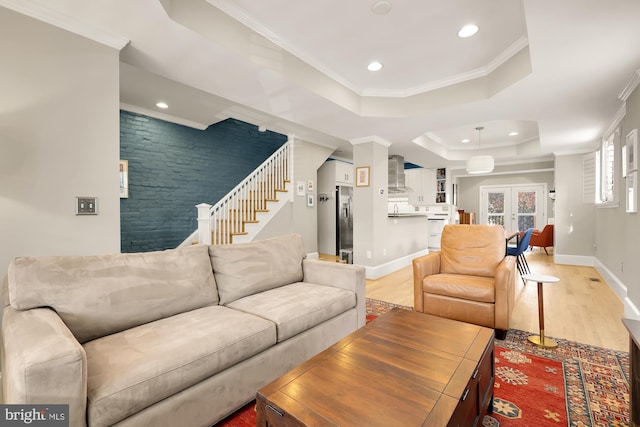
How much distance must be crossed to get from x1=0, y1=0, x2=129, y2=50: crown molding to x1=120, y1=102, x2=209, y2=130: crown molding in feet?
7.86

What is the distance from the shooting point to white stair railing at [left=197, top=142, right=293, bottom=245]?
15.0 ft

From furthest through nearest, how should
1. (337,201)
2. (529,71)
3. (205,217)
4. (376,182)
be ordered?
(337,201), (376,182), (205,217), (529,71)

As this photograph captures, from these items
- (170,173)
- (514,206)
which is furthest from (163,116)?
(514,206)

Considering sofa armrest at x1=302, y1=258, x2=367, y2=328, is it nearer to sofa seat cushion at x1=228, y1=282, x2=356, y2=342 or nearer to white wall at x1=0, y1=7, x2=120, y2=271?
sofa seat cushion at x1=228, y1=282, x2=356, y2=342

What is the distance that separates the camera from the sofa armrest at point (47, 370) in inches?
37.9

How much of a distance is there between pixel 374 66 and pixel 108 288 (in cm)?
315

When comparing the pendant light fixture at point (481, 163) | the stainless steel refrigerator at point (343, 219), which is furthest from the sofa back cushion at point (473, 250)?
the stainless steel refrigerator at point (343, 219)

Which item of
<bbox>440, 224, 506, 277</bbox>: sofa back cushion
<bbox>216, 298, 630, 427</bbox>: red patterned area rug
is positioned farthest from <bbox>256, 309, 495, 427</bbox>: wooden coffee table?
<bbox>440, 224, 506, 277</bbox>: sofa back cushion

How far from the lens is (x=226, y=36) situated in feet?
7.63

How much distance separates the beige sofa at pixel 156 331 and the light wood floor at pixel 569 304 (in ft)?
6.25

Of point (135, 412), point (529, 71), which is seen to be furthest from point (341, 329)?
point (529, 71)

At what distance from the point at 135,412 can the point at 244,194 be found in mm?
4162

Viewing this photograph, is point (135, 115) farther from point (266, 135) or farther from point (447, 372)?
point (447, 372)

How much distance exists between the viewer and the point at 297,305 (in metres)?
2.03
